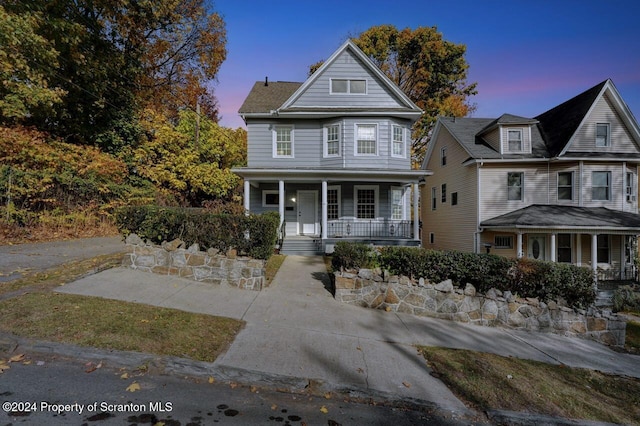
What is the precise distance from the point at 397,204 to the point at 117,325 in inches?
553

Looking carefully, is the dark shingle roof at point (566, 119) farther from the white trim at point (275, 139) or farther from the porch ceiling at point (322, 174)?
the white trim at point (275, 139)

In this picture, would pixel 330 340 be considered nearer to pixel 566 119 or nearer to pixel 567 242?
pixel 567 242

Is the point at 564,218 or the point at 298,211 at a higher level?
the point at 298,211

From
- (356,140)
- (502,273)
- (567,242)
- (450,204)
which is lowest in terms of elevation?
(502,273)

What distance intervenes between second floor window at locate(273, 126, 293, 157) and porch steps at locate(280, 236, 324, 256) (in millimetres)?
4687

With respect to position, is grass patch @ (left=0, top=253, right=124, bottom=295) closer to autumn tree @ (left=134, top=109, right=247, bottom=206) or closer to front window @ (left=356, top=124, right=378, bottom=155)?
autumn tree @ (left=134, top=109, right=247, bottom=206)

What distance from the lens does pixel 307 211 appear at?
54.4 ft

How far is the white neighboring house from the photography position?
52.0 feet

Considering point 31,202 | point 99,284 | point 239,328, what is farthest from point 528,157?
point 31,202

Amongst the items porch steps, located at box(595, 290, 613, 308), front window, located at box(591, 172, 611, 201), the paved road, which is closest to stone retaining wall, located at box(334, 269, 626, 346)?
porch steps, located at box(595, 290, 613, 308)

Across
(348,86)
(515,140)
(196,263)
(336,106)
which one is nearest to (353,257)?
(196,263)

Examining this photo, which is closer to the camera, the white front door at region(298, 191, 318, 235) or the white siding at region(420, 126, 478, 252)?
the white front door at region(298, 191, 318, 235)

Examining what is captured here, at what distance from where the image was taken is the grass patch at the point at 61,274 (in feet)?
20.1

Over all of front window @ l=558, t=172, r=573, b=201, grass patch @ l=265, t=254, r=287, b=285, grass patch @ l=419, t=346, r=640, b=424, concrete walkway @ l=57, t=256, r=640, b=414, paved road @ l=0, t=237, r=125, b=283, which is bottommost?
grass patch @ l=419, t=346, r=640, b=424
